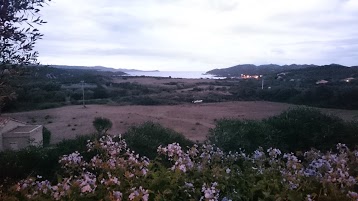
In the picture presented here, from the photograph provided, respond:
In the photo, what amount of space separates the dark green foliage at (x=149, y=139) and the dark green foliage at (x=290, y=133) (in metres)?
1.29

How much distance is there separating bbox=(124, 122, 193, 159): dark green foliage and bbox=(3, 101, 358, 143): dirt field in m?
10.2

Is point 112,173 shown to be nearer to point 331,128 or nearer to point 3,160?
point 3,160

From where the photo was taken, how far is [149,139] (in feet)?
40.1

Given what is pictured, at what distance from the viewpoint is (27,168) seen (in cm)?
1003

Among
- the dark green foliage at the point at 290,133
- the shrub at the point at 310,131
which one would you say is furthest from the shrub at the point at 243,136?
the shrub at the point at 310,131

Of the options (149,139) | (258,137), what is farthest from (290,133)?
(149,139)

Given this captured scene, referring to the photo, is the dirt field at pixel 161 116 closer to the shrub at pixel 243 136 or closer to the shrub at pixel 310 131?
the shrub at pixel 310 131

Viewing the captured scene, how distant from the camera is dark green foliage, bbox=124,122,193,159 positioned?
37.3 ft

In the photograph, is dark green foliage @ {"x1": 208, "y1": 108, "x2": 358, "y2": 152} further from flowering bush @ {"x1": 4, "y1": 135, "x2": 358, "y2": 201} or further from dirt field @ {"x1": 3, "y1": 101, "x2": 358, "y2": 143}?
dirt field @ {"x1": 3, "y1": 101, "x2": 358, "y2": 143}

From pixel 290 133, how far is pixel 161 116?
23962 millimetres

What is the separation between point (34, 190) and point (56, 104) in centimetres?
4212

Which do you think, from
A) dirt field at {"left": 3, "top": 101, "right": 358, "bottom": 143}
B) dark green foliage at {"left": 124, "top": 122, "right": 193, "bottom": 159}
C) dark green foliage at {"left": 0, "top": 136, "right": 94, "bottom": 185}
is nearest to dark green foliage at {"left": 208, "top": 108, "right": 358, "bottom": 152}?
dark green foliage at {"left": 124, "top": 122, "right": 193, "bottom": 159}

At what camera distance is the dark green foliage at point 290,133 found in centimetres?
1220

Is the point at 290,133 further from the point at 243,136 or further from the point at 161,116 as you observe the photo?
the point at 161,116
